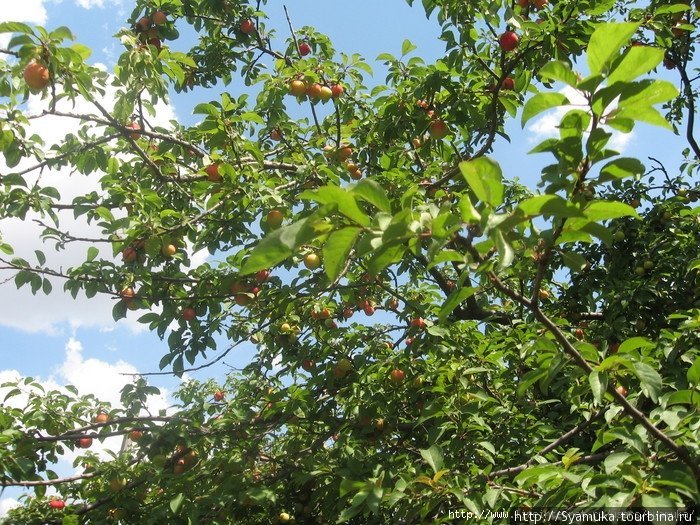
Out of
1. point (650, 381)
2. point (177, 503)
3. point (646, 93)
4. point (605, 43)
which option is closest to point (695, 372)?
point (650, 381)

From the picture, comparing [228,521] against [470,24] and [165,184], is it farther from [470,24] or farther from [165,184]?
[470,24]

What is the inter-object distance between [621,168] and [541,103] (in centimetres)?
19

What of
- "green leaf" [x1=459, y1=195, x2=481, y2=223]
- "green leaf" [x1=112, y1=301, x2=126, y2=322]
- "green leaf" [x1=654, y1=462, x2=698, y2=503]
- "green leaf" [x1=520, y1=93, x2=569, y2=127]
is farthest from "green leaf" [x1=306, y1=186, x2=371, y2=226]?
"green leaf" [x1=112, y1=301, x2=126, y2=322]

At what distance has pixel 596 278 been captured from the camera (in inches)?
177

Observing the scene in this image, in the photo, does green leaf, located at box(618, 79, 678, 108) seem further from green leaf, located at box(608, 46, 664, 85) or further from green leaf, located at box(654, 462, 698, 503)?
green leaf, located at box(654, 462, 698, 503)

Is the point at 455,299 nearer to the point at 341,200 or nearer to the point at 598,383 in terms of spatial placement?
the point at 341,200

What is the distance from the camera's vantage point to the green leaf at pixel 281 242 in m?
0.84

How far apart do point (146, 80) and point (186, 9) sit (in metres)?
2.73

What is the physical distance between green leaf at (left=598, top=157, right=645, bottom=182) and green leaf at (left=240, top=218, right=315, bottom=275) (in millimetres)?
584

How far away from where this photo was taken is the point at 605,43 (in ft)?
2.96

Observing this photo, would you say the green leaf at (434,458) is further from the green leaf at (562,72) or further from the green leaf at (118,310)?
the green leaf at (118,310)

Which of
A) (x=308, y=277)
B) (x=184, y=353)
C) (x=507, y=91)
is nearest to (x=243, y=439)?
(x=184, y=353)

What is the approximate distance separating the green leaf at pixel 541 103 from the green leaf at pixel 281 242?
51 cm

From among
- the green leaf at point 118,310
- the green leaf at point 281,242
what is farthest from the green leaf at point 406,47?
the green leaf at point 281,242
